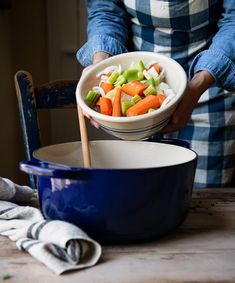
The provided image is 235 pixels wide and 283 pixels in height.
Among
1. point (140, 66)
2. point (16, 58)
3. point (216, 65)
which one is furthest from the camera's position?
point (16, 58)

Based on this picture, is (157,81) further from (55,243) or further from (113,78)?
(55,243)

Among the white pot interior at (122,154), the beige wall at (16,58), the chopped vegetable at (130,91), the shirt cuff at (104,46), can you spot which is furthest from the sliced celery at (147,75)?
the beige wall at (16,58)

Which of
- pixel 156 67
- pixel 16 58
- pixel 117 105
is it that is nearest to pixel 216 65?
pixel 156 67

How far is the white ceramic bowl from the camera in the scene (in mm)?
684

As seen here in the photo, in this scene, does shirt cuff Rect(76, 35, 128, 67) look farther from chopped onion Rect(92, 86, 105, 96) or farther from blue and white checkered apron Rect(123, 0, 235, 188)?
chopped onion Rect(92, 86, 105, 96)

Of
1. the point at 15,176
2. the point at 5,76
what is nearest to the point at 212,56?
the point at 5,76

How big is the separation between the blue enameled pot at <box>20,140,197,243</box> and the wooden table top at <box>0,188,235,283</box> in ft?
0.08

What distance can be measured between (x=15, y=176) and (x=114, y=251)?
4.21 ft

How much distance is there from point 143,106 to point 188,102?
14 cm

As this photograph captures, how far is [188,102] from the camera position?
2.70ft

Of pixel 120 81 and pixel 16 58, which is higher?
pixel 120 81

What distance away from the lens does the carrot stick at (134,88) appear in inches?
29.1

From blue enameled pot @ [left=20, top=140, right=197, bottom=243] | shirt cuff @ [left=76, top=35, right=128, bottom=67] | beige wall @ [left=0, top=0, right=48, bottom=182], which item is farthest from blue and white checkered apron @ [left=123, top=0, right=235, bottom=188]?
beige wall @ [left=0, top=0, right=48, bottom=182]

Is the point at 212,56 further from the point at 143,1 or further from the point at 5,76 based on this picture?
the point at 5,76
